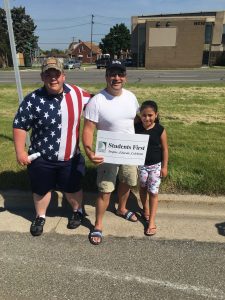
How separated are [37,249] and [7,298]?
73cm

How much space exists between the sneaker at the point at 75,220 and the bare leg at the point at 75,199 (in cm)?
7

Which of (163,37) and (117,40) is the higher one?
(163,37)

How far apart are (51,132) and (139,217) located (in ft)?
4.60

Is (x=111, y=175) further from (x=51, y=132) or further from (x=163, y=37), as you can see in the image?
(x=163, y=37)

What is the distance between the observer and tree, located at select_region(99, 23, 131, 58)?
81.1 metres

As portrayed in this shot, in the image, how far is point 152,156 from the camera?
12.2ft

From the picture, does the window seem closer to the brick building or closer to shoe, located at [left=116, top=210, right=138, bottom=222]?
the brick building

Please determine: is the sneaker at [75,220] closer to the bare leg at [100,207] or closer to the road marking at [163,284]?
the bare leg at [100,207]

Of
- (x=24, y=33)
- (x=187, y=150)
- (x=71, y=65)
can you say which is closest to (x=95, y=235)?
(x=187, y=150)

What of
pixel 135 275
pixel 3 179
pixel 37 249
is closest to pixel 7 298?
pixel 37 249

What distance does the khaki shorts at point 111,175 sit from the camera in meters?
3.68

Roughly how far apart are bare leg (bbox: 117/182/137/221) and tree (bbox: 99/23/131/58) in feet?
261

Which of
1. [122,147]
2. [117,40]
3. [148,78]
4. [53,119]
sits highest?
[53,119]

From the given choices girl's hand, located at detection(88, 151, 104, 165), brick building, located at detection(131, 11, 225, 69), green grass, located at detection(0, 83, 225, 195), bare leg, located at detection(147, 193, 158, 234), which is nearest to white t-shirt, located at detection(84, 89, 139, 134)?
girl's hand, located at detection(88, 151, 104, 165)
